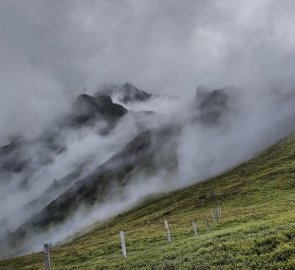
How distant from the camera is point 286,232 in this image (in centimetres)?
2344

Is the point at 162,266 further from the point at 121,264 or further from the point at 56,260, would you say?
the point at 56,260

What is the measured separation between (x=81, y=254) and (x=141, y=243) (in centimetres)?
863

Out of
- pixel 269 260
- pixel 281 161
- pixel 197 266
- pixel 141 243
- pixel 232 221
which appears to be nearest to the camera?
pixel 269 260

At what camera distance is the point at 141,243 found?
169 ft

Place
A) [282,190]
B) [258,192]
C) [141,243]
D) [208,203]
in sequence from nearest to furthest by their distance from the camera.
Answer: [141,243] → [282,190] → [258,192] → [208,203]

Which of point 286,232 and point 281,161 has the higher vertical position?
point 281,161

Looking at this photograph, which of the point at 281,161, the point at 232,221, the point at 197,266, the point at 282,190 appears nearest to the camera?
the point at 197,266

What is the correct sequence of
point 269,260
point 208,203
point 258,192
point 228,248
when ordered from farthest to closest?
point 208,203 → point 258,192 → point 228,248 → point 269,260

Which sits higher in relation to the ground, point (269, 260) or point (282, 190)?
point (282, 190)

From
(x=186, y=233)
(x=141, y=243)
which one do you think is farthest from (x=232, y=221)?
(x=141, y=243)

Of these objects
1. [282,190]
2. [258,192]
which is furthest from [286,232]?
[258,192]

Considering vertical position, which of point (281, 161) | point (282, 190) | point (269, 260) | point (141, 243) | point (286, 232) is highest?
point (281, 161)

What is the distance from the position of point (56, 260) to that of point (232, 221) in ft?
81.9

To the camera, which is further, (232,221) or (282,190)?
(282,190)
